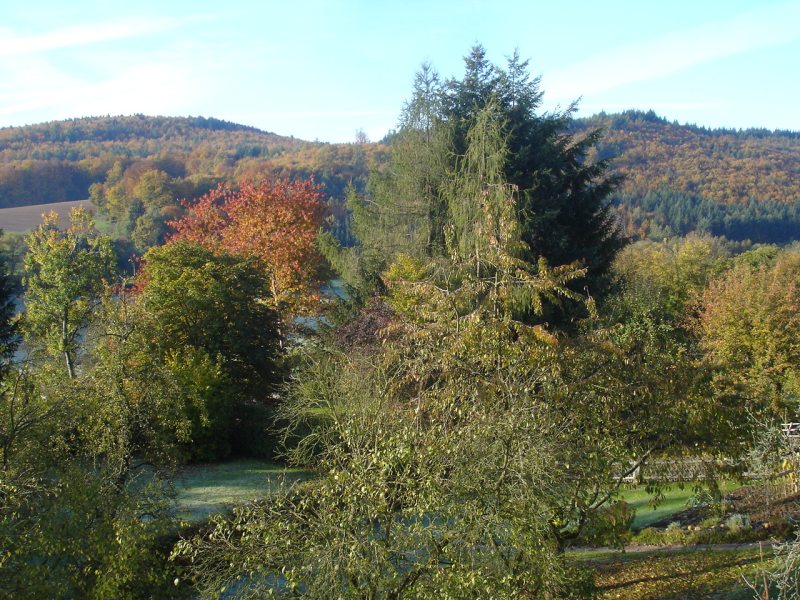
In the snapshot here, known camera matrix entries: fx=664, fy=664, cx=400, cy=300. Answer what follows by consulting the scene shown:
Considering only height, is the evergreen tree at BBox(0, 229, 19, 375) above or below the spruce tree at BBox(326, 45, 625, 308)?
below

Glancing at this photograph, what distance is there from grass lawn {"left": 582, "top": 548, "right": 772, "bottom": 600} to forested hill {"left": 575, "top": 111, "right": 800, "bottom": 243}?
54.1 metres

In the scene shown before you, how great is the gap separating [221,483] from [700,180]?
91457mm

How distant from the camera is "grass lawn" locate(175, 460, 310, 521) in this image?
1520 centimetres

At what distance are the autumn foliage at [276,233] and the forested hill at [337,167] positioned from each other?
13.1 m

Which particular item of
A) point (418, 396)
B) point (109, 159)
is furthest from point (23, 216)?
point (418, 396)

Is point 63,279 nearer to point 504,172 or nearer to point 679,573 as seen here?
point 504,172

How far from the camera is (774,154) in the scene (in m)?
111

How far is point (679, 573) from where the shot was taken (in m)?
11.0

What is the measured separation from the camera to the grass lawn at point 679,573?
32.6 feet

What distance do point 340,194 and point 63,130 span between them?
2116 inches

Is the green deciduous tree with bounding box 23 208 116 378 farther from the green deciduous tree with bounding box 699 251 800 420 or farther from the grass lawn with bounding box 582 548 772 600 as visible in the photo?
the green deciduous tree with bounding box 699 251 800 420

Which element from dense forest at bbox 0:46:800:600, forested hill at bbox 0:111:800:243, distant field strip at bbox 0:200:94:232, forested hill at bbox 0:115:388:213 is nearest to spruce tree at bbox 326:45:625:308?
dense forest at bbox 0:46:800:600

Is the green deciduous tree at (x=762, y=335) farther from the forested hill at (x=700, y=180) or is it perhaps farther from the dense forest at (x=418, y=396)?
the forested hill at (x=700, y=180)

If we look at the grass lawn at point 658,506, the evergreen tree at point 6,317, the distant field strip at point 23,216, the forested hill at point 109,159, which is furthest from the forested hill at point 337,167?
the evergreen tree at point 6,317
